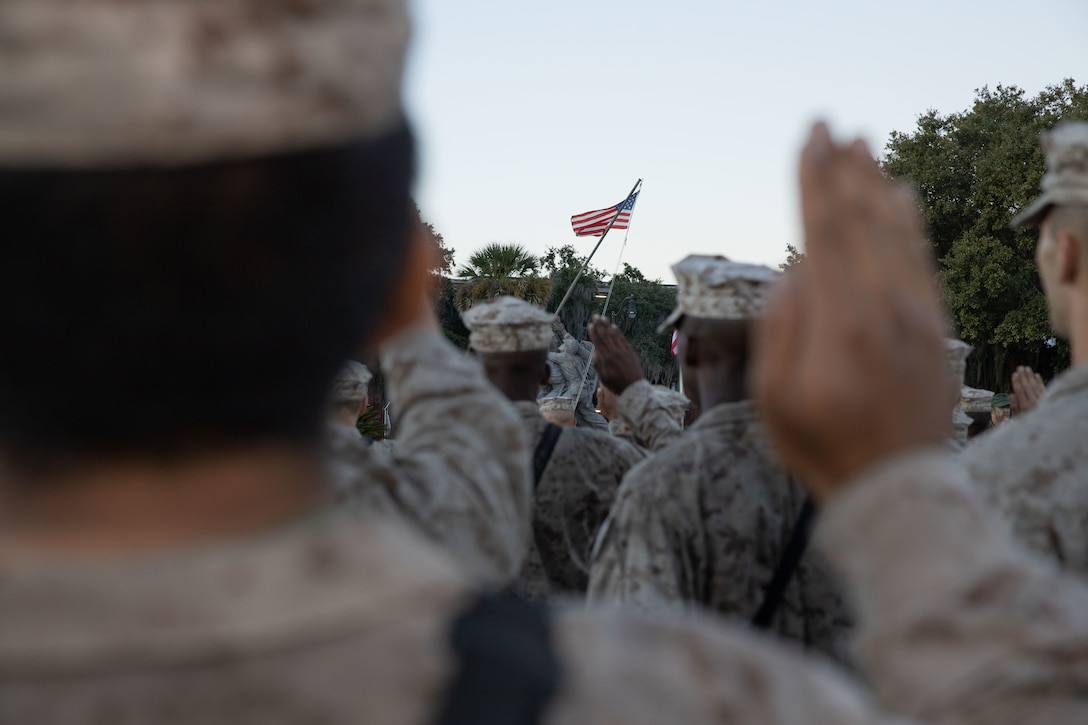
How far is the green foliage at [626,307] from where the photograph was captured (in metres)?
55.5

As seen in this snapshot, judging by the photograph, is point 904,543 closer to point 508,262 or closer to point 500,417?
point 500,417

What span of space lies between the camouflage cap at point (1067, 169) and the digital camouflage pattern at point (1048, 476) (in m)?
0.45

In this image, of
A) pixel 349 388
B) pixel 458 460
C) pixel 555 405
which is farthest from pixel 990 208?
pixel 458 460

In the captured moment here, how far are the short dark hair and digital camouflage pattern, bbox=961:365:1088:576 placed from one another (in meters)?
2.14

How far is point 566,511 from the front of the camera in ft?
17.5

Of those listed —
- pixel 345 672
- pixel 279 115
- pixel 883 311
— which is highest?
pixel 279 115

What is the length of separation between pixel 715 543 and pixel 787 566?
22 cm

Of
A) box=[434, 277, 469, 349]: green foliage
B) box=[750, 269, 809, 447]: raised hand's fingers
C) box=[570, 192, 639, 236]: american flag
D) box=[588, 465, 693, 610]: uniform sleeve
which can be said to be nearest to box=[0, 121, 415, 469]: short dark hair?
box=[750, 269, 809, 447]: raised hand's fingers

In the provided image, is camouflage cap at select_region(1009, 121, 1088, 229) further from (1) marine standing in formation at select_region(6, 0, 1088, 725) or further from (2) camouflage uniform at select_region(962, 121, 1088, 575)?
(1) marine standing in formation at select_region(6, 0, 1088, 725)

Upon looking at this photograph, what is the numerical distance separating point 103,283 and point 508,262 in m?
36.8

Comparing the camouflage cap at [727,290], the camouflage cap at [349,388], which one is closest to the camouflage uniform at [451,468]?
the camouflage cap at [727,290]

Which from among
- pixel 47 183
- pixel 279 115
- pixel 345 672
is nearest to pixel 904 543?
pixel 345 672

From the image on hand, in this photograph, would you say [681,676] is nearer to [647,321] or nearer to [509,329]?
[509,329]

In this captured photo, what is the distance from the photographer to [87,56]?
0.94 metres
